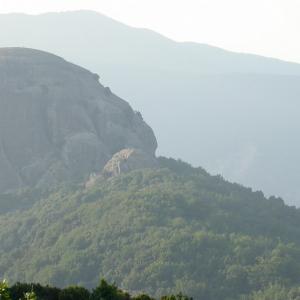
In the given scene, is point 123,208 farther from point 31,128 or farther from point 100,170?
point 31,128

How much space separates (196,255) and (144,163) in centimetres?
2742

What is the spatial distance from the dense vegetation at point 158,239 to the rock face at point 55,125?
8.05 m

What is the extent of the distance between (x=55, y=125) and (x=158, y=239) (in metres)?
38.0

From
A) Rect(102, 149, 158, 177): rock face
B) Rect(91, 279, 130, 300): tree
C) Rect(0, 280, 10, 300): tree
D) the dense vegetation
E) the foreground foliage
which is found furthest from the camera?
Rect(102, 149, 158, 177): rock face

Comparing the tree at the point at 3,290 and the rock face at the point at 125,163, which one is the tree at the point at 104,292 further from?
the rock face at the point at 125,163

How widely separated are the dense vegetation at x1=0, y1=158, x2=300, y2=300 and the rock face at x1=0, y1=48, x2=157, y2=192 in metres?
8.05

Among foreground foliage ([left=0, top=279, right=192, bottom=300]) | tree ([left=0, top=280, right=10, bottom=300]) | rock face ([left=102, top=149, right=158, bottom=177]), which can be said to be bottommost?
foreground foliage ([left=0, top=279, right=192, bottom=300])

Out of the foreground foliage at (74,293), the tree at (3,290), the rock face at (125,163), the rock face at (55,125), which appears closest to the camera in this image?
the tree at (3,290)

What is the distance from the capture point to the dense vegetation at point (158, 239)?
302 ft

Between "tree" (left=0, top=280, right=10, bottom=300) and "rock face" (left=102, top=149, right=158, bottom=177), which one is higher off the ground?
"rock face" (left=102, top=149, right=158, bottom=177)

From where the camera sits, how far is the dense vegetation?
302 feet

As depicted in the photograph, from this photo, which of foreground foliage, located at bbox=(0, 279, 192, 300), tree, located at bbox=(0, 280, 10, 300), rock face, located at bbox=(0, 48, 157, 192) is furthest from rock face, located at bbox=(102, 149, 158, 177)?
tree, located at bbox=(0, 280, 10, 300)

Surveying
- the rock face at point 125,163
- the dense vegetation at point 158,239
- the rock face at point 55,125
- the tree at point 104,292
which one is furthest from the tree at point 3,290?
the rock face at point 55,125

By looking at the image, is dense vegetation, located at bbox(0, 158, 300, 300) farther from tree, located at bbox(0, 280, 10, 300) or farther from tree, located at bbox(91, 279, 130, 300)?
tree, located at bbox(0, 280, 10, 300)
